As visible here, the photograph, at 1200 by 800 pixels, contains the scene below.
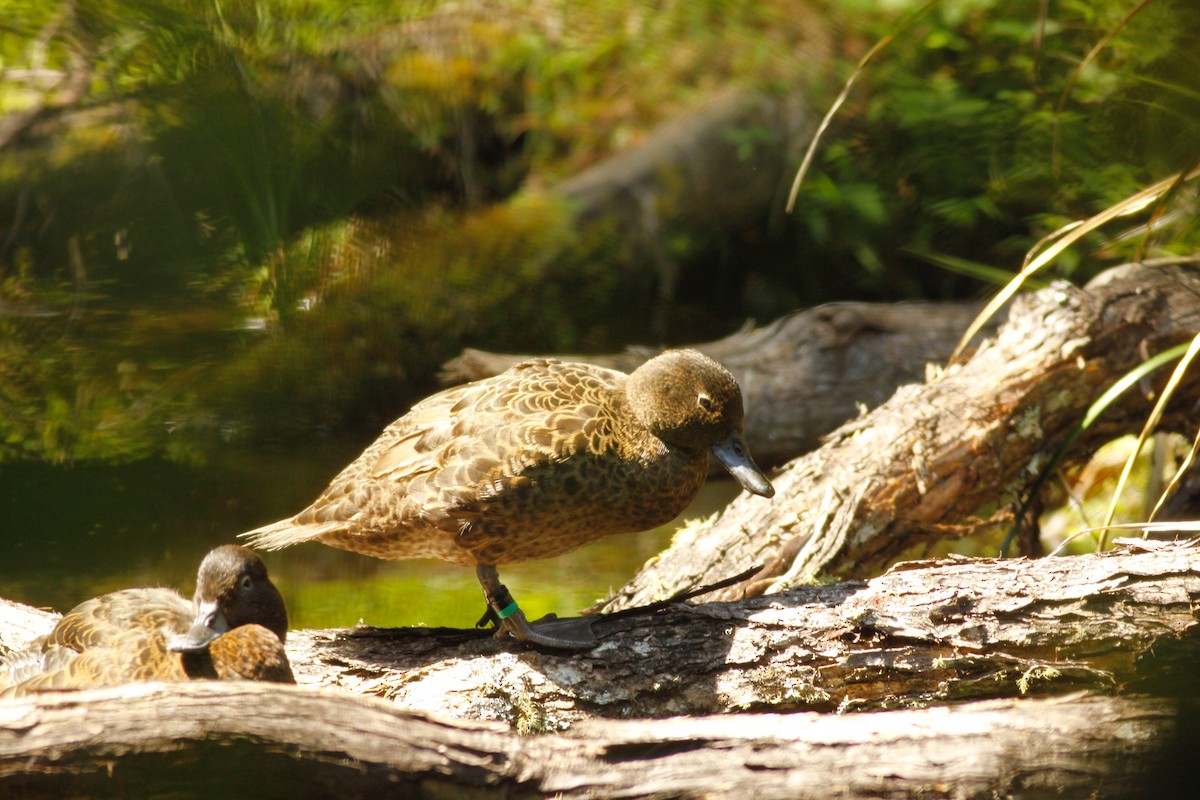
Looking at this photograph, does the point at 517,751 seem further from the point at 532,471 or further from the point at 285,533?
the point at 285,533

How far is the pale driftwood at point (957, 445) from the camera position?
3.50m

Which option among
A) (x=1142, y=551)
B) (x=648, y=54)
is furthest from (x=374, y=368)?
(x=648, y=54)

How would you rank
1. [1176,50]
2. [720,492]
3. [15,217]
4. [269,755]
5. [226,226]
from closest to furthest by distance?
[1176,50], [226,226], [269,755], [15,217], [720,492]

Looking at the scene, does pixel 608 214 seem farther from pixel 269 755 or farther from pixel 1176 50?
pixel 1176 50

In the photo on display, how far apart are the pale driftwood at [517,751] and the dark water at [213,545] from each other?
12.2 inches

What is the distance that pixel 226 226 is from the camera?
1237 millimetres

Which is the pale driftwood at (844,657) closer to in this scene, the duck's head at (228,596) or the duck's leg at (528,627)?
the duck's leg at (528,627)

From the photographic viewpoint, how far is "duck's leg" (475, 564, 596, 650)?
8.84ft

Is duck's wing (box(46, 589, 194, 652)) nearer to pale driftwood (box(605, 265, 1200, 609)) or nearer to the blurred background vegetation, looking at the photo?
the blurred background vegetation

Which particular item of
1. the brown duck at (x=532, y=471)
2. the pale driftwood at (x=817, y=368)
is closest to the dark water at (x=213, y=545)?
the brown duck at (x=532, y=471)

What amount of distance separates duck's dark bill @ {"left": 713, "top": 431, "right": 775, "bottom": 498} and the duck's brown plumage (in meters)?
0.04

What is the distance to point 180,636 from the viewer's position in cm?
229

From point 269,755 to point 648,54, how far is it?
5735 mm

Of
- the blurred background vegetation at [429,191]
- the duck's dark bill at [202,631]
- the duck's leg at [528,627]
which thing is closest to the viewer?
the blurred background vegetation at [429,191]
